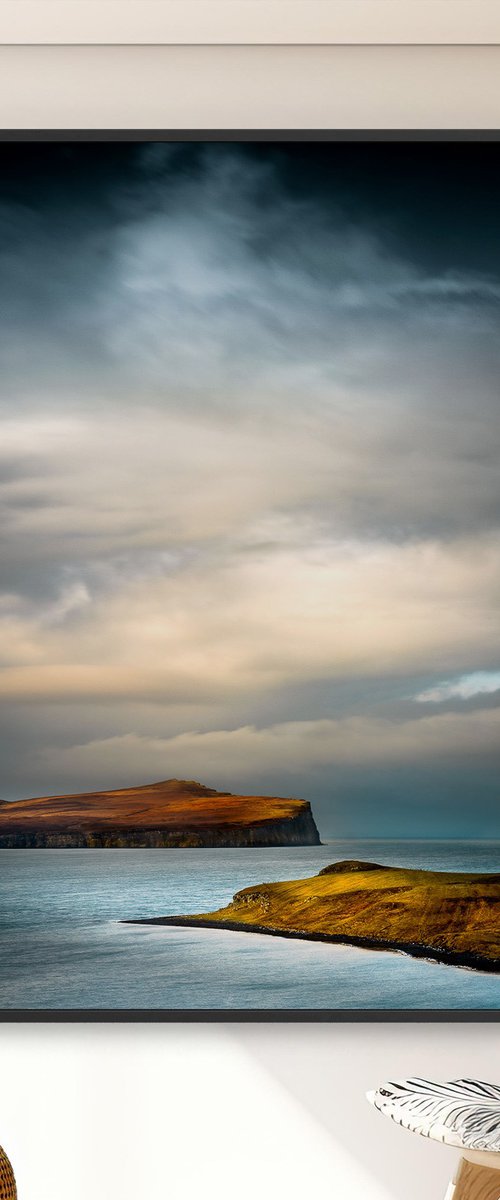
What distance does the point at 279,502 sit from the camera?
6.20ft

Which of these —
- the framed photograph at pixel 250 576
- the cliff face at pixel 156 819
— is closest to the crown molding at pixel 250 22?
the framed photograph at pixel 250 576

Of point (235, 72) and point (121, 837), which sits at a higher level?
point (235, 72)

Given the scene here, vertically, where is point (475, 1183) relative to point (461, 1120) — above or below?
below

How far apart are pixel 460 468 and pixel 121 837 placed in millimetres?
944

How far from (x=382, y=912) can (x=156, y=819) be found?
17.5 inches

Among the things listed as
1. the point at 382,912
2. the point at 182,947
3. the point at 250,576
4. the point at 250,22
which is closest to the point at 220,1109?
the point at 182,947

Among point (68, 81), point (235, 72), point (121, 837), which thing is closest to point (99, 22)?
point (68, 81)

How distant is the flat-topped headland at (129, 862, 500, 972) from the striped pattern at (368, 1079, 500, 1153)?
355 mm

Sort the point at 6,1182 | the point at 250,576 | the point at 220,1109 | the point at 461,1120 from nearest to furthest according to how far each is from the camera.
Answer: the point at 461,1120 → the point at 6,1182 → the point at 220,1109 → the point at 250,576

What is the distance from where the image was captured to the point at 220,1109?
5.78 ft

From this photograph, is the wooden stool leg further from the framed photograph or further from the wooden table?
the framed photograph

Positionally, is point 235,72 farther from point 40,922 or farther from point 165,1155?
point 165,1155

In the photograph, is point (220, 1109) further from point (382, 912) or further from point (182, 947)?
point (382, 912)

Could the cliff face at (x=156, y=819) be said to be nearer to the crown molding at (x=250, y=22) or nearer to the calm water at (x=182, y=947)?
the calm water at (x=182, y=947)
